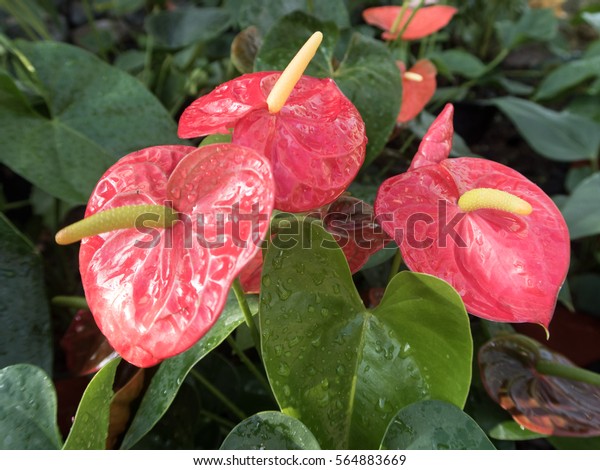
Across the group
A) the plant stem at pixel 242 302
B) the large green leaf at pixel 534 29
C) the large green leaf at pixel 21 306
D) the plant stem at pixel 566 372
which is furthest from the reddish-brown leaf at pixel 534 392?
the large green leaf at pixel 534 29

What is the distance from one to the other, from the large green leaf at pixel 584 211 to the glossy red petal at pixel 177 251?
26.7 inches

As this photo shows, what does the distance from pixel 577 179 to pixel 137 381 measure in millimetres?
1125

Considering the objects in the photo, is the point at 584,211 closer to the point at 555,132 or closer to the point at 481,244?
the point at 555,132

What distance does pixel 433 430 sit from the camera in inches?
17.1

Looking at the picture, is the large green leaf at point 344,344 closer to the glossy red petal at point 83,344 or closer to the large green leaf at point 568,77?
the glossy red petal at point 83,344

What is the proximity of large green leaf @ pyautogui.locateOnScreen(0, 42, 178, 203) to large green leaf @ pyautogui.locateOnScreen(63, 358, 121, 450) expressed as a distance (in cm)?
30

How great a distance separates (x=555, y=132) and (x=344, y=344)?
982 mm

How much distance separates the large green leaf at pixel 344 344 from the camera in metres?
0.45

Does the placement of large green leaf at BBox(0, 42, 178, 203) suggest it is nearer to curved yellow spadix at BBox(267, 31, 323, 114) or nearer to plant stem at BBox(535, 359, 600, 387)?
curved yellow spadix at BBox(267, 31, 323, 114)

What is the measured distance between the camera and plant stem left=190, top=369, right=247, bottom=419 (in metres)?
0.67

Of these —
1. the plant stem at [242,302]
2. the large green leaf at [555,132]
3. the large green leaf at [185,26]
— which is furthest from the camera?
the large green leaf at [555,132]

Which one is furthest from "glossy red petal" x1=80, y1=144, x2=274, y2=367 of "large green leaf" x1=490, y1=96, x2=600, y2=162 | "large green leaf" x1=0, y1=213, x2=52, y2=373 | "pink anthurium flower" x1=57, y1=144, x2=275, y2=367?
"large green leaf" x1=490, y1=96, x2=600, y2=162
